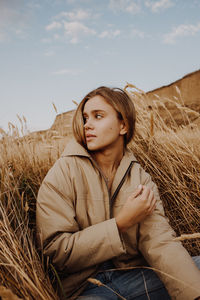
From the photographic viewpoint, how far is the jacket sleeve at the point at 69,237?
44.0 inches

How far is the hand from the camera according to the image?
46.6 inches

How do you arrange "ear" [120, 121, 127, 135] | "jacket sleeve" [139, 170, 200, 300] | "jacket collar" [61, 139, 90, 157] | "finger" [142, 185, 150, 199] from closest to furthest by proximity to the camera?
"jacket sleeve" [139, 170, 200, 300]
"finger" [142, 185, 150, 199]
"jacket collar" [61, 139, 90, 157]
"ear" [120, 121, 127, 135]

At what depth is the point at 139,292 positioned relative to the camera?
1.29 metres

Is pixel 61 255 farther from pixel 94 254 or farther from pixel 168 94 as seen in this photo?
pixel 168 94

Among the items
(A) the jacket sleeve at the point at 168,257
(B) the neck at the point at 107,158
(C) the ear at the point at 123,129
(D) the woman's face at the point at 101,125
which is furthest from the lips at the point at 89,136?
(A) the jacket sleeve at the point at 168,257

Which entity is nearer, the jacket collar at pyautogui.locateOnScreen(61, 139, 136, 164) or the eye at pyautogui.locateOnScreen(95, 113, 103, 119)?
the jacket collar at pyautogui.locateOnScreen(61, 139, 136, 164)

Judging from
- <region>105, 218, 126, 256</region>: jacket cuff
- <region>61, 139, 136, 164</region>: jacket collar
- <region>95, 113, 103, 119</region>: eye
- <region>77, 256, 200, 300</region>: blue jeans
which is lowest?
<region>77, 256, 200, 300</region>: blue jeans

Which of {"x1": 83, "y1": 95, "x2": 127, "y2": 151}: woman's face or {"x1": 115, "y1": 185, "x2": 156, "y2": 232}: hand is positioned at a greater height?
{"x1": 83, "y1": 95, "x2": 127, "y2": 151}: woman's face

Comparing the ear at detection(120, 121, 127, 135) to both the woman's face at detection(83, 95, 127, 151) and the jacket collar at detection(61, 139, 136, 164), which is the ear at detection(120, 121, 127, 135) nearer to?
the woman's face at detection(83, 95, 127, 151)

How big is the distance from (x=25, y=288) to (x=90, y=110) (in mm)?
1126

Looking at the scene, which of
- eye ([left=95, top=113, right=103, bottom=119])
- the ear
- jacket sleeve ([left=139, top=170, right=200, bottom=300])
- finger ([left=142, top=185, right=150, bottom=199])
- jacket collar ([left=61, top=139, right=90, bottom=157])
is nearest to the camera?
jacket sleeve ([left=139, top=170, right=200, bottom=300])

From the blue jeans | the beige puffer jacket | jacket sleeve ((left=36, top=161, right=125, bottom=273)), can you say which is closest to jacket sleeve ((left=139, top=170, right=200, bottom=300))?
the beige puffer jacket

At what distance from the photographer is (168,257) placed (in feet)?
3.91

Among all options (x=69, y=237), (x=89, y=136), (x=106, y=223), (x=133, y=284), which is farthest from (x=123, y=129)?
(x=133, y=284)
